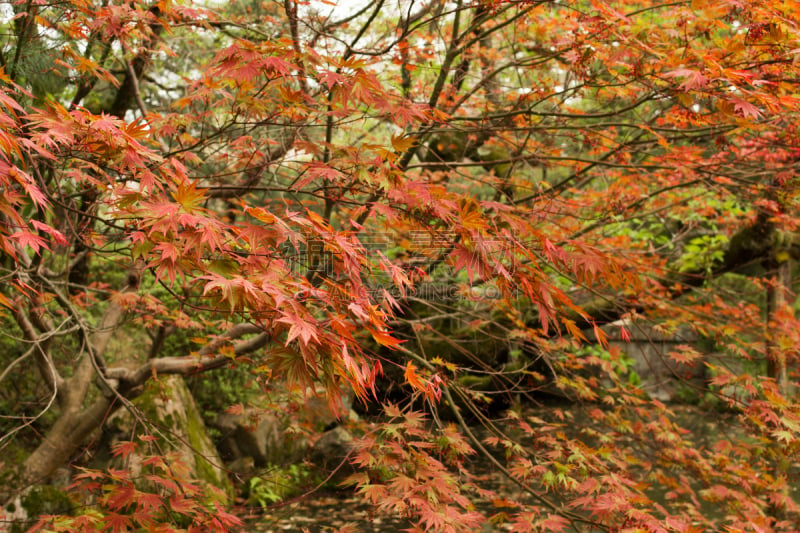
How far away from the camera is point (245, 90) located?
2.74 m

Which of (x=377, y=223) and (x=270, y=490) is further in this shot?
(x=270, y=490)

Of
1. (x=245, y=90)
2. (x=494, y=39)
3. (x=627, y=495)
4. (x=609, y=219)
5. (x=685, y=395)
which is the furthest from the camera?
(x=685, y=395)

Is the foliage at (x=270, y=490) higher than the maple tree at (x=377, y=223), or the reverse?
the maple tree at (x=377, y=223)

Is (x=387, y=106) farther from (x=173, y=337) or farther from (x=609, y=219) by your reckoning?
(x=173, y=337)

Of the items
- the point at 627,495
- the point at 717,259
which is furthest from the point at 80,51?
the point at 717,259

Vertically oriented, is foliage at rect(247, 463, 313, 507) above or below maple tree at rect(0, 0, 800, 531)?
below

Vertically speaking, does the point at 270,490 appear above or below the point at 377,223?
below

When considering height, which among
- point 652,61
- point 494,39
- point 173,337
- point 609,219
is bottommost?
point 173,337

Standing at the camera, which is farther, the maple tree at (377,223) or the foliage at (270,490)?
the foliage at (270,490)

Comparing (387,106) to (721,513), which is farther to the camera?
(721,513)

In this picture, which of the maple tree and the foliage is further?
the foliage

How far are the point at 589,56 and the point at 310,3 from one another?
6.09 feet

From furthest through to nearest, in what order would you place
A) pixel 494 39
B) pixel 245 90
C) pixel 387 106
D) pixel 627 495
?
pixel 494 39 → pixel 627 495 → pixel 245 90 → pixel 387 106

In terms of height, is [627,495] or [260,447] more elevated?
[627,495]
